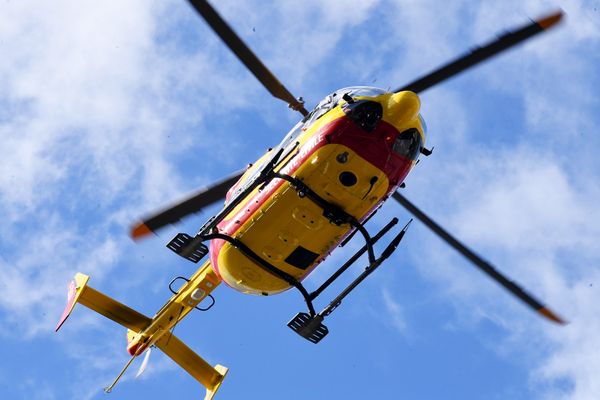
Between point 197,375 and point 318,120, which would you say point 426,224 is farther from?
point 197,375

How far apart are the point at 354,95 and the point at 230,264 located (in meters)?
4.67

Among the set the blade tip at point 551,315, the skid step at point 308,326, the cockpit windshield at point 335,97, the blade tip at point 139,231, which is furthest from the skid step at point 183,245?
the blade tip at point 551,315

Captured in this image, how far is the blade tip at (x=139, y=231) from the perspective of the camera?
1817 cm

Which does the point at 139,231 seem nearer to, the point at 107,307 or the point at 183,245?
the point at 183,245

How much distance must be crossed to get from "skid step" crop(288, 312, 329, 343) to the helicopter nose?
509cm

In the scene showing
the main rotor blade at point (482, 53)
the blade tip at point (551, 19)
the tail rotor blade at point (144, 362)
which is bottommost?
the tail rotor blade at point (144, 362)

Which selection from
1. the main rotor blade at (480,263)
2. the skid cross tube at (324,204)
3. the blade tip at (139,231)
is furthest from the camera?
the main rotor blade at (480,263)

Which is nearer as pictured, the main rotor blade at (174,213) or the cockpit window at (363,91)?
the cockpit window at (363,91)

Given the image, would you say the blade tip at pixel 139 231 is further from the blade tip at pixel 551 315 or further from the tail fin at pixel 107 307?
the blade tip at pixel 551 315

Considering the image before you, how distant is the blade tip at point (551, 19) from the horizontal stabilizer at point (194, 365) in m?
12.4

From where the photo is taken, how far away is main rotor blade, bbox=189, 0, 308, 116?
17266 millimetres

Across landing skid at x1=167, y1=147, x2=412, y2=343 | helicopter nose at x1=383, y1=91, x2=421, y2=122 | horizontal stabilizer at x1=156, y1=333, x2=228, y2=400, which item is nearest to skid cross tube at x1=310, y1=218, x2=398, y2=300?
landing skid at x1=167, y1=147, x2=412, y2=343

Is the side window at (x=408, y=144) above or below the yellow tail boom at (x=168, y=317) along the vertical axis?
above

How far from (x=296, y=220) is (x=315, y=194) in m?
0.77
